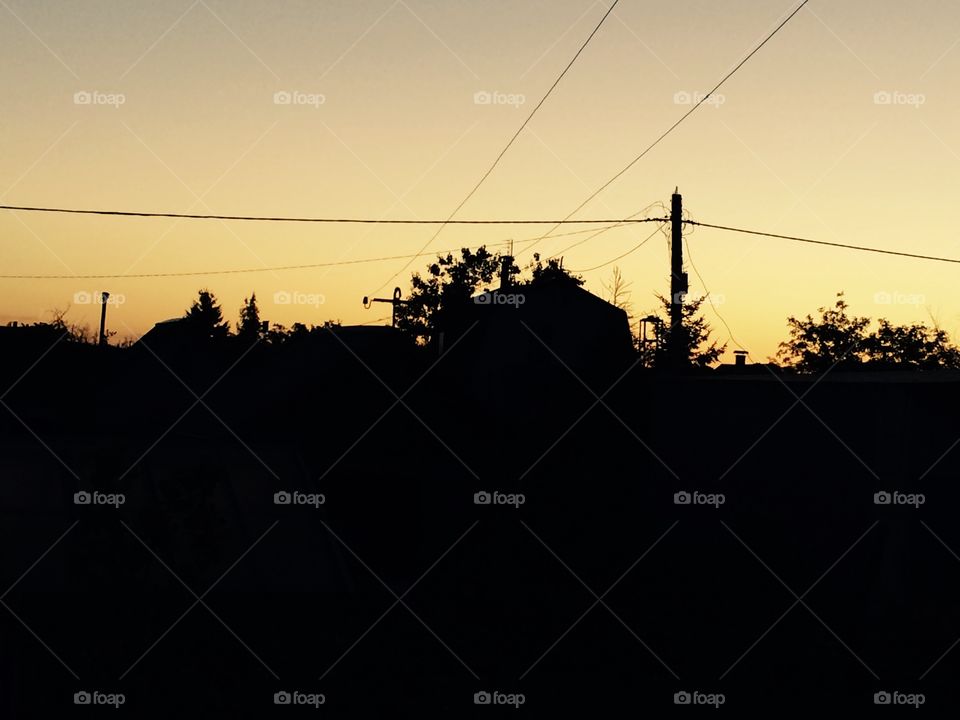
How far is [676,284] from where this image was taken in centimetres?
2344

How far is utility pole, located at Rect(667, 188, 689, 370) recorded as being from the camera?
2359cm

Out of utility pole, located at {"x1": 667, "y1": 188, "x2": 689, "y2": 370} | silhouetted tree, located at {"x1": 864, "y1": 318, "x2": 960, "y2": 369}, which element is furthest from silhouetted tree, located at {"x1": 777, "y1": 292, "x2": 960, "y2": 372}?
utility pole, located at {"x1": 667, "y1": 188, "x2": 689, "y2": 370}

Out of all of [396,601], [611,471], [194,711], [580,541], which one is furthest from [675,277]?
[194,711]

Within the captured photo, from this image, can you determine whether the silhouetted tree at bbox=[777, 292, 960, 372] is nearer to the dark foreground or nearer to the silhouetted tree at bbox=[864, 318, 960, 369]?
the silhouetted tree at bbox=[864, 318, 960, 369]

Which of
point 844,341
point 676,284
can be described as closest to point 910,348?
point 844,341

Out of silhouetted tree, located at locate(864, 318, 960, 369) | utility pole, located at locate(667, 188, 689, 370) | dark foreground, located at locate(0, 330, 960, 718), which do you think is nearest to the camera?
dark foreground, located at locate(0, 330, 960, 718)

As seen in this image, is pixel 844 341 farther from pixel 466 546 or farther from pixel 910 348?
pixel 466 546

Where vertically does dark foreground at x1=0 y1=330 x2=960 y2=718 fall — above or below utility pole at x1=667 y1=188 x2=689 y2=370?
below

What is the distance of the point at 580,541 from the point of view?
21922mm

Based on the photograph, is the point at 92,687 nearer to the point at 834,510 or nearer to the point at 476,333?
the point at 834,510

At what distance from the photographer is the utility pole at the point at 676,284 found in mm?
23594

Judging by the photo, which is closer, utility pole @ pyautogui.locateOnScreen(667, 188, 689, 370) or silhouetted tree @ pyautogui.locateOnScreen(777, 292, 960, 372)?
utility pole @ pyautogui.locateOnScreen(667, 188, 689, 370)

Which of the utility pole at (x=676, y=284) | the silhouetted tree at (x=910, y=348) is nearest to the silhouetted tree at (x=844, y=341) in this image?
the silhouetted tree at (x=910, y=348)

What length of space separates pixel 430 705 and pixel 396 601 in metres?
4.83
